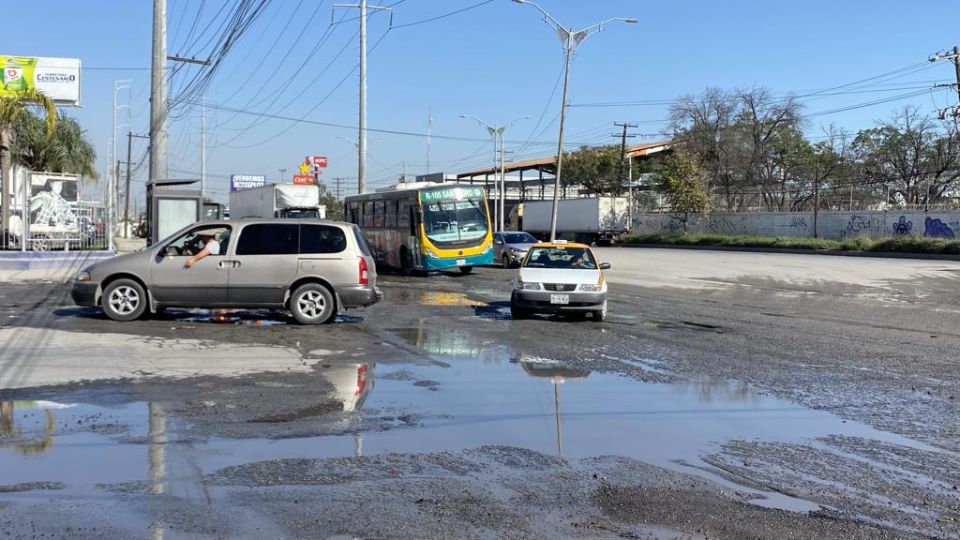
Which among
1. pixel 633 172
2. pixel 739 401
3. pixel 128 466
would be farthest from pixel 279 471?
pixel 633 172

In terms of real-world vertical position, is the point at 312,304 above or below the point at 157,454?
above

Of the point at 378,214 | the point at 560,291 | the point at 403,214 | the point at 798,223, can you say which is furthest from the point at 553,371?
the point at 798,223

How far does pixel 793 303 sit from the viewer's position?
66.3 ft

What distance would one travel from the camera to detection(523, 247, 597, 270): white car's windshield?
54.0 ft

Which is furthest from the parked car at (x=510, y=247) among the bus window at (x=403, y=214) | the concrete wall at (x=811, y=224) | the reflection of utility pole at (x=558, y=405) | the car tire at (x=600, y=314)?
the concrete wall at (x=811, y=224)

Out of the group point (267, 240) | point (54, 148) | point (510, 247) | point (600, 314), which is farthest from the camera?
point (54, 148)

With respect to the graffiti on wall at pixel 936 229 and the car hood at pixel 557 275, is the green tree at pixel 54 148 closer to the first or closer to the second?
the car hood at pixel 557 275

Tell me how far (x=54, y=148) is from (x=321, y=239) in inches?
1360

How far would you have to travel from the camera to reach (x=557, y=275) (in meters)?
15.6

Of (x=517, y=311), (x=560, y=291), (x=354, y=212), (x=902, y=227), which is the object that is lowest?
(x=517, y=311)

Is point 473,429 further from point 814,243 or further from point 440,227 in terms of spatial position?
point 814,243

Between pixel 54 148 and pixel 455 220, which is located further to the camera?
pixel 54 148

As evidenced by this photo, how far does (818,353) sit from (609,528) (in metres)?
8.25

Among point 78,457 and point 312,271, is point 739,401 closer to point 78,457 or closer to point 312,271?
point 78,457
